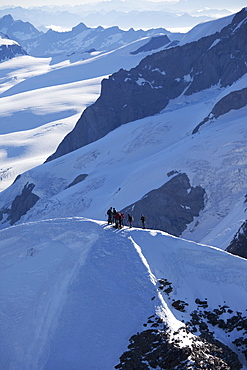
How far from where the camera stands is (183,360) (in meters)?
21.2

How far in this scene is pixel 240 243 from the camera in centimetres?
4300

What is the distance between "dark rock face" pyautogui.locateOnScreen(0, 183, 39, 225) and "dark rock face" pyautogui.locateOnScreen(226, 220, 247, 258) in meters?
57.6

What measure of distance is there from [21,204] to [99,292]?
7680 cm

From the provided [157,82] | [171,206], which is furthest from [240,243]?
[157,82]

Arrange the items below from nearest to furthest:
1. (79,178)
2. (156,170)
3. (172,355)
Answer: (172,355) → (156,170) → (79,178)

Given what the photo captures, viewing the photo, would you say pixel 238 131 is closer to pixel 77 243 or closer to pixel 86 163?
pixel 86 163

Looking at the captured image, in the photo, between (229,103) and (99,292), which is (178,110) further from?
(99,292)

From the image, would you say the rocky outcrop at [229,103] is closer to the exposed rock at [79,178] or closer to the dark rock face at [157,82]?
the exposed rock at [79,178]

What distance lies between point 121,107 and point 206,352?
401ft

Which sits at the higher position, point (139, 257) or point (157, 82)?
point (139, 257)

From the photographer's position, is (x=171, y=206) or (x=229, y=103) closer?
(x=171, y=206)

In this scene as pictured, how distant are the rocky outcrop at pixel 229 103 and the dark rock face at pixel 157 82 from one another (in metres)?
39.1

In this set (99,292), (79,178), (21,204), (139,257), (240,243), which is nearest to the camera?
(99,292)

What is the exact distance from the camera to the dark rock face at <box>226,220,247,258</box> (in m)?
42.3
